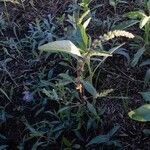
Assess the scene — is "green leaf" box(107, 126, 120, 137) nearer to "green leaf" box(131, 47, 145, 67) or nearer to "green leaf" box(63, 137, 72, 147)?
"green leaf" box(63, 137, 72, 147)

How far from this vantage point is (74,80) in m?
1.84

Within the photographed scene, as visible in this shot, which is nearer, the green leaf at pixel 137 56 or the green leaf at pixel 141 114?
the green leaf at pixel 141 114

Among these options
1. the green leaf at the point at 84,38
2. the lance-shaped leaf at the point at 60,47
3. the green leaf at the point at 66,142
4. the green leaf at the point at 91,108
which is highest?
the lance-shaped leaf at the point at 60,47

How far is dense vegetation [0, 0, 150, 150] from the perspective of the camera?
1.71m

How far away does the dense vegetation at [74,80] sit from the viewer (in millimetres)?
1706

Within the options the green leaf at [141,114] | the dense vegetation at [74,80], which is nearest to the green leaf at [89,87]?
the dense vegetation at [74,80]

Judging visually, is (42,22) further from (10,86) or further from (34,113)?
(34,113)

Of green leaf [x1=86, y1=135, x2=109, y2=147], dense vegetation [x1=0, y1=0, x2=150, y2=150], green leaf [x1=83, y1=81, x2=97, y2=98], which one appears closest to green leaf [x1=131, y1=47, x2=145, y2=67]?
dense vegetation [x1=0, y1=0, x2=150, y2=150]

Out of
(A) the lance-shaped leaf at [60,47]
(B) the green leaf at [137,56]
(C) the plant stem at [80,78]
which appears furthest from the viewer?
(B) the green leaf at [137,56]

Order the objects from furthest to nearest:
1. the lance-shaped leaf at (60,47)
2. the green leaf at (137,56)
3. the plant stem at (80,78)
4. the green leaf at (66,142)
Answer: the green leaf at (137,56)
the green leaf at (66,142)
the plant stem at (80,78)
the lance-shaped leaf at (60,47)

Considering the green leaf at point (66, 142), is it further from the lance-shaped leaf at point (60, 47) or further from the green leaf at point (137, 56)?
the green leaf at point (137, 56)

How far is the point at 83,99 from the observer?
1.81 metres

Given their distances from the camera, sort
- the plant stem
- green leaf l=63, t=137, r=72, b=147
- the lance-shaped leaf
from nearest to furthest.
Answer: the lance-shaped leaf
the plant stem
green leaf l=63, t=137, r=72, b=147

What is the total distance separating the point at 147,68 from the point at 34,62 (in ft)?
2.24
